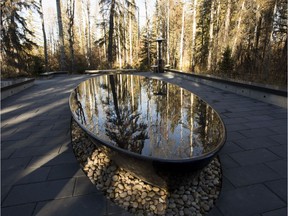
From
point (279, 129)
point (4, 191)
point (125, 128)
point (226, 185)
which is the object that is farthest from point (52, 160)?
point (279, 129)

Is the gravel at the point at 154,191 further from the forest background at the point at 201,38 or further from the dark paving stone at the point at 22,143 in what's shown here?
the forest background at the point at 201,38

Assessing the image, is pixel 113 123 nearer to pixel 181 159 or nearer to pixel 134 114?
pixel 134 114

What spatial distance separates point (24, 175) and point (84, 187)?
826 millimetres

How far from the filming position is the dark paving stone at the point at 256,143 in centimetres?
281

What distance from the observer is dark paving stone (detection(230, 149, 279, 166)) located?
244cm

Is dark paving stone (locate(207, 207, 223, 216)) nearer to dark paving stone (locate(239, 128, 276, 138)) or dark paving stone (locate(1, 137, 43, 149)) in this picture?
dark paving stone (locate(239, 128, 276, 138))

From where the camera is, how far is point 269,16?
7168 millimetres

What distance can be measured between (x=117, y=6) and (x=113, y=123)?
16.1 m

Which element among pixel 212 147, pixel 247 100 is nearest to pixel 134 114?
pixel 212 147

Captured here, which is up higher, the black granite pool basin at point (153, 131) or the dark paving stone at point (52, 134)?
the black granite pool basin at point (153, 131)

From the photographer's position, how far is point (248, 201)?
69.4 inches

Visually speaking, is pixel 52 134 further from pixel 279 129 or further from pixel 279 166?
pixel 279 129

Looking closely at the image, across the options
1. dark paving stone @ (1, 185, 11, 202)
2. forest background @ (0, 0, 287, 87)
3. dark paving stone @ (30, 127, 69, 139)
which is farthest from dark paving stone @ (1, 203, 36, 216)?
forest background @ (0, 0, 287, 87)

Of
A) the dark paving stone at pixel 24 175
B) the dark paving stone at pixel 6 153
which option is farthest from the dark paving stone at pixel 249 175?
the dark paving stone at pixel 6 153
